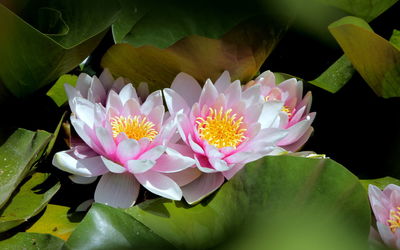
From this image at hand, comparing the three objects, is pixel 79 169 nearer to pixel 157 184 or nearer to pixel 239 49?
pixel 157 184

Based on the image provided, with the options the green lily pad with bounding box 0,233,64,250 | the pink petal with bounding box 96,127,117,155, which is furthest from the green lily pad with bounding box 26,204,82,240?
the pink petal with bounding box 96,127,117,155

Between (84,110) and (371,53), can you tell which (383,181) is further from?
(84,110)

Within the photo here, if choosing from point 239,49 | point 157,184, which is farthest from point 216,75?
point 157,184

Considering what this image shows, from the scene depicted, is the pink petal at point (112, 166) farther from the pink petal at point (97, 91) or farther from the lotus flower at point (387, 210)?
the lotus flower at point (387, 210)

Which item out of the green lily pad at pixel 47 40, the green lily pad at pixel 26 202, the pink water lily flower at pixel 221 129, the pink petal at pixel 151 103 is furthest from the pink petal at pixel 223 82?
the green lily pad at pixel 26 202

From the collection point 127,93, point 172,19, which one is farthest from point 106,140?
point 172,19

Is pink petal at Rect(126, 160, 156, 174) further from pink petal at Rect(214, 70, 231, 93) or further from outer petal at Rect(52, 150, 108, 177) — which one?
pink petal at Rect(214, 70, 231, 93)
